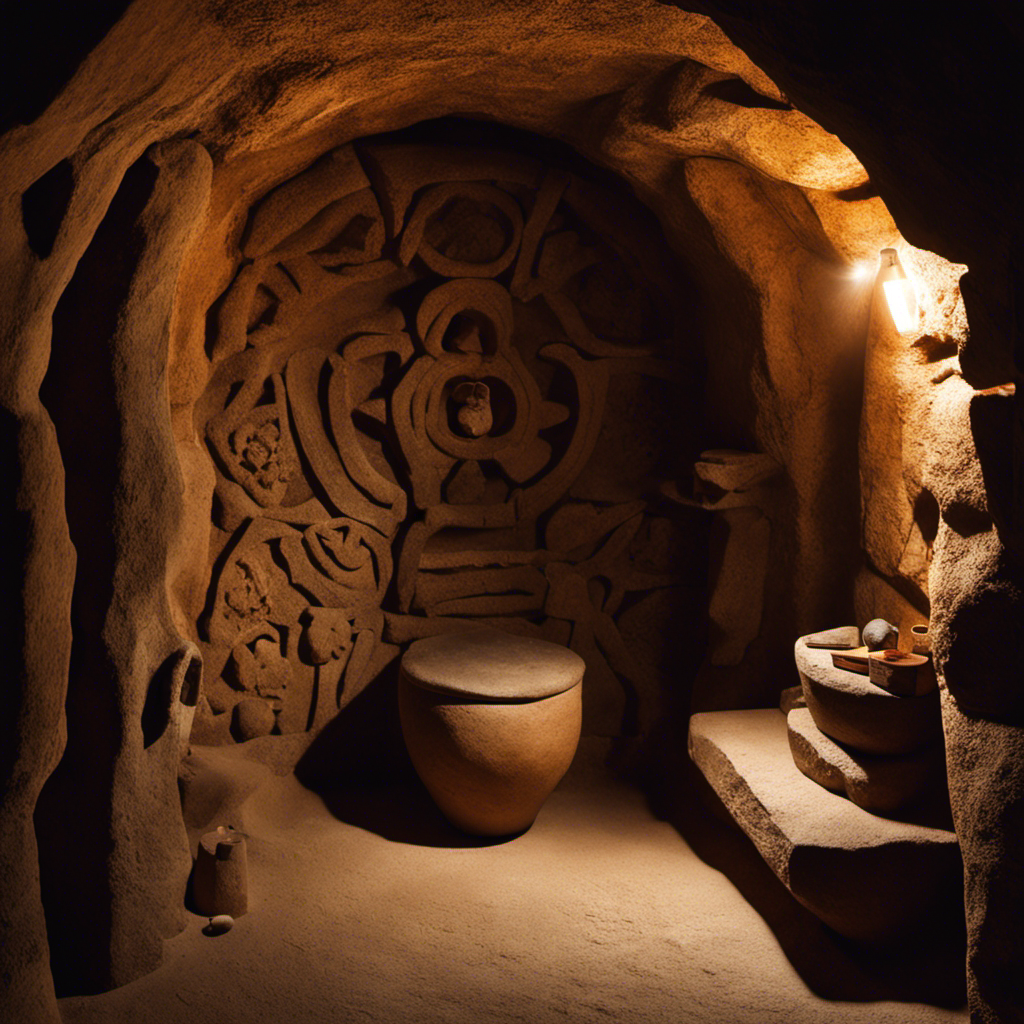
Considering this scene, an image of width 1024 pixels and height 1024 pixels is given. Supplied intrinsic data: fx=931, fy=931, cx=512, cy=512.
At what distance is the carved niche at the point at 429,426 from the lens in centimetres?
394

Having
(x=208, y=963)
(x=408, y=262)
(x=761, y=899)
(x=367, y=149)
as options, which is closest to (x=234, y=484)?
(x=408, y=262)

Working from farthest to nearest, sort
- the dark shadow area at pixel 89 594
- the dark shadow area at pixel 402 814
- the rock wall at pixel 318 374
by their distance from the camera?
the dark shadow area at pixel 402 814 < the dark shadow area at pixel 89 594 < the rock wall at pixel 318 374

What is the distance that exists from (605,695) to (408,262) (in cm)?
225

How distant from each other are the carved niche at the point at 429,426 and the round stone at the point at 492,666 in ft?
1.06

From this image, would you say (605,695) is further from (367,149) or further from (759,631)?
(367,149)

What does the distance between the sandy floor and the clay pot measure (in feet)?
0.71

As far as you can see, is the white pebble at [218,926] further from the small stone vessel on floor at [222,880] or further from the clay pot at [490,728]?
the clay pot at [490,728]

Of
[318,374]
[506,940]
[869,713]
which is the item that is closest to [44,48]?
[318,374]

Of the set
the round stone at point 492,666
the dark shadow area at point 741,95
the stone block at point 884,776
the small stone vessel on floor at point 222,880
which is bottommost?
the small stone vessel on floor at point 222,880

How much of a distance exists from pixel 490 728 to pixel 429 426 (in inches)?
57.6

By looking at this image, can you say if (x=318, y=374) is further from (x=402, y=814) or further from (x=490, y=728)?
(x=402, y=814)

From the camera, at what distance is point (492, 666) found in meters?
3.83

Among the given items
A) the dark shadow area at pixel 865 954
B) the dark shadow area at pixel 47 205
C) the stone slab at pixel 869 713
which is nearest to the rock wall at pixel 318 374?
the dark shadow area at pixel 47 205

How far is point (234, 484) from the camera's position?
3945 millimetres
